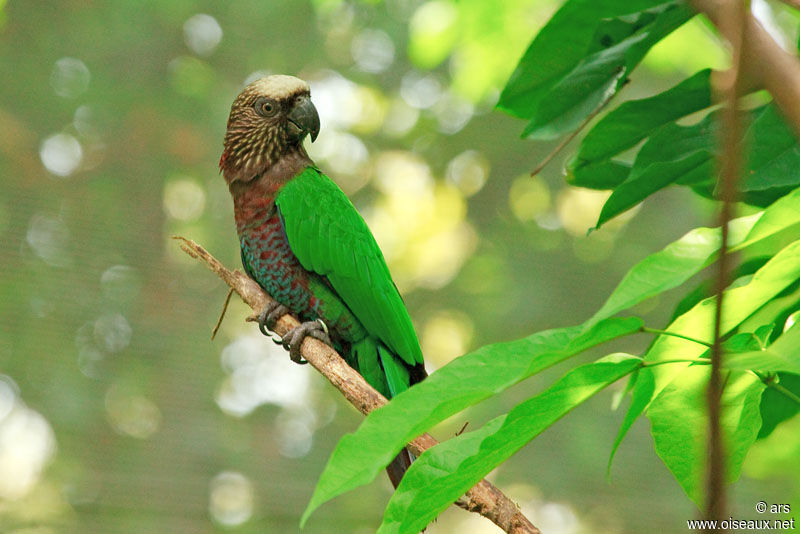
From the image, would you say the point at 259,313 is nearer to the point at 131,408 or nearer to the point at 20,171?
the point at 131,408

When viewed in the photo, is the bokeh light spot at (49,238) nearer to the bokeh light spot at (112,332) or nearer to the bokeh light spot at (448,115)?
the bokeh light spot at (112,332)

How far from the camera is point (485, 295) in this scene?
15.2 feet

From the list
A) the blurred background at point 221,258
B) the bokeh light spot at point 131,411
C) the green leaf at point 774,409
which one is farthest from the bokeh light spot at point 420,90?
the green leaf at point 774,409

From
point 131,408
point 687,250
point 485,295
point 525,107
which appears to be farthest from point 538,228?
point 687,250

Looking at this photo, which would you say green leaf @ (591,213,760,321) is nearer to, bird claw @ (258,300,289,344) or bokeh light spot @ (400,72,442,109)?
bird claw @ (258,300,289,344)

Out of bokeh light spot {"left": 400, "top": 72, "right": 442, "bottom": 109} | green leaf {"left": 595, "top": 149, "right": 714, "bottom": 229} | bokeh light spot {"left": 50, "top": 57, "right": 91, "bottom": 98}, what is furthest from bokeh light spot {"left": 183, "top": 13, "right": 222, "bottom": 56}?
green leaf {"left": 595, "top": 149, "right": 714, "bottom": 229}

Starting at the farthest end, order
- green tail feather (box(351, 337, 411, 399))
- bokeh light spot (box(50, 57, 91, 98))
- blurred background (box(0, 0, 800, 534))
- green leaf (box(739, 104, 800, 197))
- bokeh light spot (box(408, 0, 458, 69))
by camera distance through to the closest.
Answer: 1. bokeh light spot (box(50, 57, 91, 98))
2. blurred background (box(0, 0, 800, 534))
3. bokeh light spot (box(408, 0, 458, 69))
4. green tail feather (box(351, 337, 411, 399))
5. green leaf (box(739, 104, 800, 197))

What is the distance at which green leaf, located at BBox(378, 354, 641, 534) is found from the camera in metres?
0.57

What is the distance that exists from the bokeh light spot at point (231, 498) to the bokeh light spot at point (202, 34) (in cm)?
229

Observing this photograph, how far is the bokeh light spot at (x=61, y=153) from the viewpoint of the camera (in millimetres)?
3979

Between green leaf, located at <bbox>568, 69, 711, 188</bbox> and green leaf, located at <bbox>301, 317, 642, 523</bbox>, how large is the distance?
481 millimetres

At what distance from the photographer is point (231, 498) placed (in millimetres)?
3738

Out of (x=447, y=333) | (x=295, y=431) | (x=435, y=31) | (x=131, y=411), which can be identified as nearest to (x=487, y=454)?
(x=435, y=31)

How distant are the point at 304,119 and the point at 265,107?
11 centimetres
